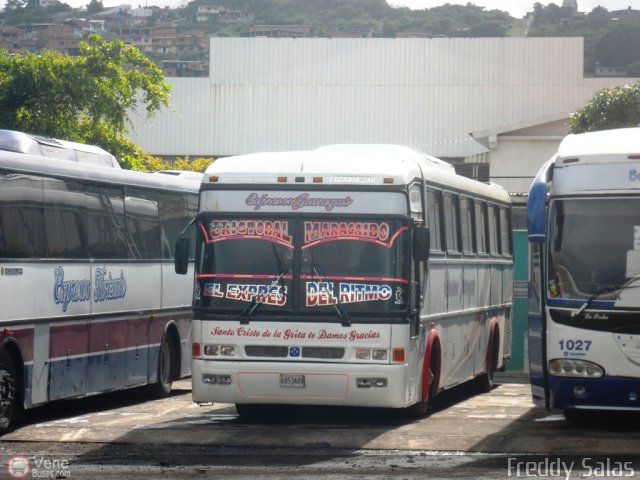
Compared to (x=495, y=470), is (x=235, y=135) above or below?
above

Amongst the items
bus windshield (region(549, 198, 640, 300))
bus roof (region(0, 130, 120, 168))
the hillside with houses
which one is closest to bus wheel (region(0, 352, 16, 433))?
bus roof (region(0, 130, 120, 168))

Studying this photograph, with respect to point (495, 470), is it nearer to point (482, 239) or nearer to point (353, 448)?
point (353, 448)

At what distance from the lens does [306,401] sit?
1434 cm

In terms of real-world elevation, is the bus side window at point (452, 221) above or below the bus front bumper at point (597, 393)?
above

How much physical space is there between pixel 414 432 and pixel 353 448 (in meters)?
1.34

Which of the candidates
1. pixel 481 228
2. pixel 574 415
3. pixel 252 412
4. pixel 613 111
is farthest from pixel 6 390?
pixel 613 111

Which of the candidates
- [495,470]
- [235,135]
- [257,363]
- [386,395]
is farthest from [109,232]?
[235,135]

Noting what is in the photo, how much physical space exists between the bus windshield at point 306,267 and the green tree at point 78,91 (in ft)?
58.9

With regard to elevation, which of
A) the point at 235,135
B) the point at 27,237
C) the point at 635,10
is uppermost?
the point at 635,10

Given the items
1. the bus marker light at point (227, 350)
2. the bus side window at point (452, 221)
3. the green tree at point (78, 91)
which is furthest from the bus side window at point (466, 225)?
the green tree at point (78, 91)

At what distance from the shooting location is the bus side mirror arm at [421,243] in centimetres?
1459

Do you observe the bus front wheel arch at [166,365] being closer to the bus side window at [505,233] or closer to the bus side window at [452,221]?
the bus side window at [452,221]

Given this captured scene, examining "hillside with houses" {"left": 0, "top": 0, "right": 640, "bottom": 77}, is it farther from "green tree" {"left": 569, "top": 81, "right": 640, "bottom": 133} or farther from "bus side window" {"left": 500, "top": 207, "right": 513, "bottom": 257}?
"bus side window" {"left": 500, "top": 207, "right": 513, "bottom": 257}

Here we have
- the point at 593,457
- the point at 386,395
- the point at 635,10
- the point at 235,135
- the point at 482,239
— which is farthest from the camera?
the point at 635,10
